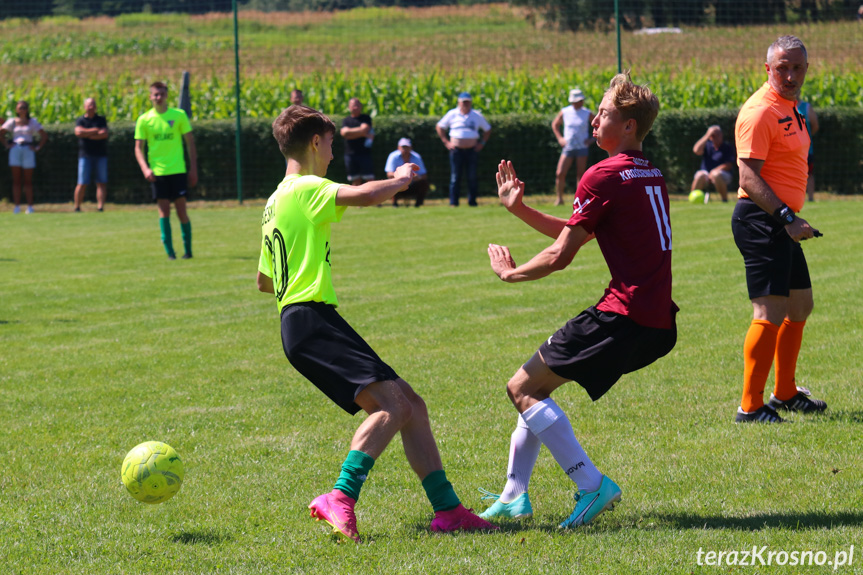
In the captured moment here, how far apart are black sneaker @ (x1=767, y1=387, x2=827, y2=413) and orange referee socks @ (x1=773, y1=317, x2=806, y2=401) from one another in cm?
→ 3

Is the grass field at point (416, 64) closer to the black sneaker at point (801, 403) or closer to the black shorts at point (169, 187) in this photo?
the black shorts at point (169, 187)

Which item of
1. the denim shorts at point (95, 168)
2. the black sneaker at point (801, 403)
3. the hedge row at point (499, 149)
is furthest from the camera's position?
the denim shorts at point (95, 168)

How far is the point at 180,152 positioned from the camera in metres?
13.9

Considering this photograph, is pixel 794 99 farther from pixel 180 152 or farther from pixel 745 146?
pixel 180 152

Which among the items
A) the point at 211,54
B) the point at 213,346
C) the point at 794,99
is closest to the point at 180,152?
the point at 213,346

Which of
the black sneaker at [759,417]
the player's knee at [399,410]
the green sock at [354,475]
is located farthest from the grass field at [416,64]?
the green sock at [354,475]

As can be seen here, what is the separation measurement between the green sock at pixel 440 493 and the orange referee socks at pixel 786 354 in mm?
2901

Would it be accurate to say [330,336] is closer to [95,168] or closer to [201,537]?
[201,537]

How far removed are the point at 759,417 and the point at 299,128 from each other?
3.42 meters

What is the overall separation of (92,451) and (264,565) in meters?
2.14

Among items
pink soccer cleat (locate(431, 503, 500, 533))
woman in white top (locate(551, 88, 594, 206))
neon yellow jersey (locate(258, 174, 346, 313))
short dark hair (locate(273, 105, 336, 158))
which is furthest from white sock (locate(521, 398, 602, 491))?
woman in white top (locate(551, 88, 594, 206))

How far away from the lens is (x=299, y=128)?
14.5 ft

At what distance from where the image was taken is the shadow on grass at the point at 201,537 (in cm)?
427

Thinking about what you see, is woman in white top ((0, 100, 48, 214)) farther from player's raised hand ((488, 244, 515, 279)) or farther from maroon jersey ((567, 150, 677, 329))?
maroon jersey ((567, 150, 677, 329))
